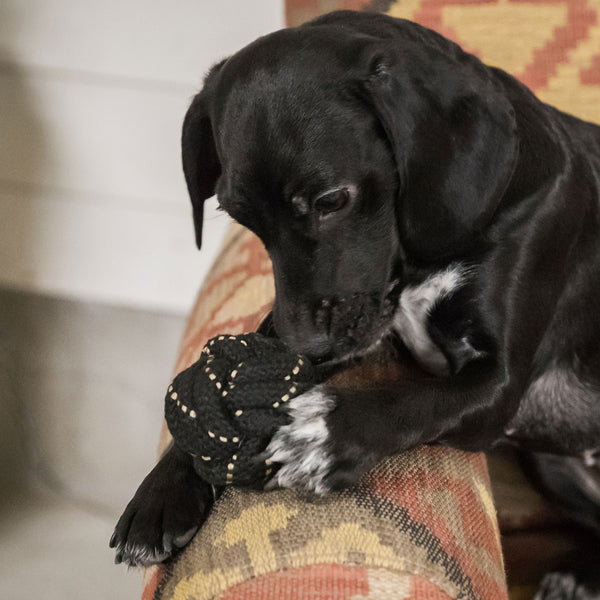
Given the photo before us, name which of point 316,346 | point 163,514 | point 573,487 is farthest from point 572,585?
point 163,514

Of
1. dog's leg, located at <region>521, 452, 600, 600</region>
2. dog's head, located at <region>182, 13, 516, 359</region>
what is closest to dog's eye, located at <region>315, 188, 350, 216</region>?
dog's head, located at <region>182, 13, 516, 359</region>

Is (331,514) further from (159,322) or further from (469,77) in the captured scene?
(159,322)

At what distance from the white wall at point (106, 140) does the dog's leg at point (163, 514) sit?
6.87ft

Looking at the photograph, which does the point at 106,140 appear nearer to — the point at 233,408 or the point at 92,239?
the point at 92,239

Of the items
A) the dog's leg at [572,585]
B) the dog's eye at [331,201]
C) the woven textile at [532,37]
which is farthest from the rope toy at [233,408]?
the woven textile at [532,37]

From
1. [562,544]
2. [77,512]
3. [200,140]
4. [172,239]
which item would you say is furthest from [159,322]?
[562,544]

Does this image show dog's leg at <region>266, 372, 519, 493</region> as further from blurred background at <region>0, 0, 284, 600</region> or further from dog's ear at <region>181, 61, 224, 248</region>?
blurred background at <region>0, 0, 284, 600</region>

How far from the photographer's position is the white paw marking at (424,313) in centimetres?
123

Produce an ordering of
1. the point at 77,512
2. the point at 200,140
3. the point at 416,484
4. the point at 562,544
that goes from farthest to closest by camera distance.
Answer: the point at 77,512 < the point at 562,544 < the point at 200,140 < the point at 416,484

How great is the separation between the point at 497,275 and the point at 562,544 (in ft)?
2.81

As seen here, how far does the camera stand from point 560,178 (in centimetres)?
129

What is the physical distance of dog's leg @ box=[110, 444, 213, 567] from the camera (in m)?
0.96

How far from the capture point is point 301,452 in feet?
3.05

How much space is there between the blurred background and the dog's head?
1.33m
